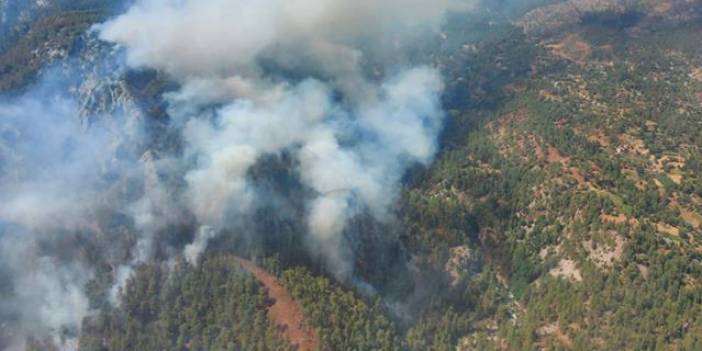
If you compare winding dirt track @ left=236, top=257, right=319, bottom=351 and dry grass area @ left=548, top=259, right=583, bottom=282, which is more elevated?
dry grass area @ left=548, top=259, right=583, bottom=282

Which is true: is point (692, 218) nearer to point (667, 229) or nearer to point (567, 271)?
point (667, 229)

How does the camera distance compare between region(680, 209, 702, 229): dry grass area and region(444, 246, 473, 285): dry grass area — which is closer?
region(680, 209, 702, 229): dry grass area

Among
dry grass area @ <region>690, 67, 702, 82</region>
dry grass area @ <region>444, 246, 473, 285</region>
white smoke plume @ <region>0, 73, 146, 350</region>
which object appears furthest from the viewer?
dry grass area @ <region>690, 67, 702, 82</region>

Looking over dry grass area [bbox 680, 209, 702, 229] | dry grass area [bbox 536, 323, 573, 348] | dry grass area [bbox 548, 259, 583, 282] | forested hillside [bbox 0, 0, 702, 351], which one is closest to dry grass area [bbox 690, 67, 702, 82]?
→ forested hillside [bbox 0, 0, 702, 351]

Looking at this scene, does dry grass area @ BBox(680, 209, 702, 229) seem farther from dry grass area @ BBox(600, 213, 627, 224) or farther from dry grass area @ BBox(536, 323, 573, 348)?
dry grass area @ BBox(536, 323, 573, 348)

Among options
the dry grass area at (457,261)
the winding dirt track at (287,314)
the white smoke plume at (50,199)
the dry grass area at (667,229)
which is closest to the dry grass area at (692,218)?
the dry grass area at (667,229)

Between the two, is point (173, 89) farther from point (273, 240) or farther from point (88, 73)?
point (273, 240)

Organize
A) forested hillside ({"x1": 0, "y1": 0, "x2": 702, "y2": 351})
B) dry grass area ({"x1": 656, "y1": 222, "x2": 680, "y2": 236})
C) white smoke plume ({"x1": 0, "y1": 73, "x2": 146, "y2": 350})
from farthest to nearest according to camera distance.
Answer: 1. dry grass area ({"x1": 656, "y1": 222, "x2": 680, "y2": 236})
2. white smoke plume ({"x1": 0, "y1": 73, "x2": 146, "y2": 350})
3. forested hillside ({"x1": 0, "y1": 0, "x2": 702, "y2": 351})

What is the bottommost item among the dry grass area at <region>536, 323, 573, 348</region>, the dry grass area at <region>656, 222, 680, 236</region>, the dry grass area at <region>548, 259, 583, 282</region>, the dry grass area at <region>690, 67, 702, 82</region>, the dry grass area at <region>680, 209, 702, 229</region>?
the dry grass area at <region>536, 323, 573, 348</region>
